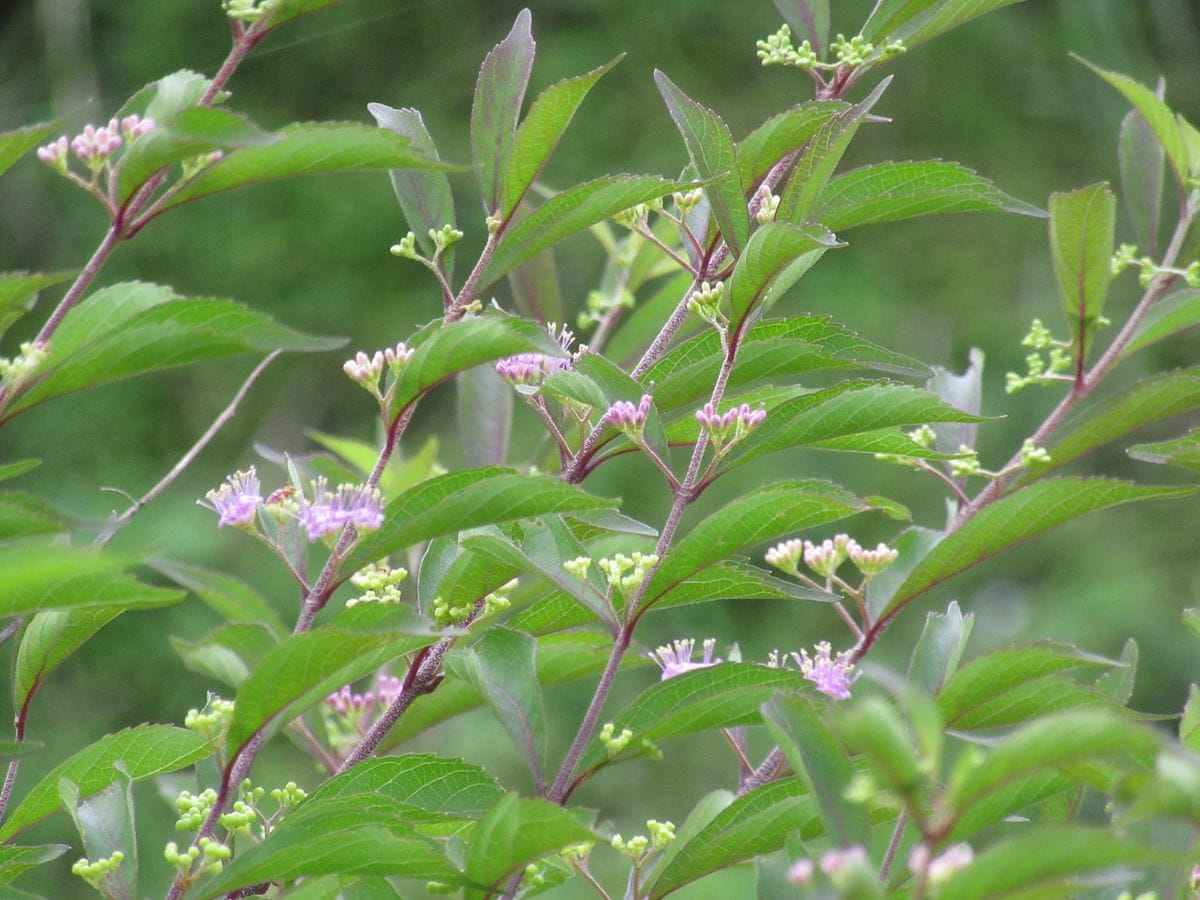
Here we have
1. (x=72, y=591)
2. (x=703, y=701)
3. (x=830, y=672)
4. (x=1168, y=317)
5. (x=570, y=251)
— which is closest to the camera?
(x=72, y=591)

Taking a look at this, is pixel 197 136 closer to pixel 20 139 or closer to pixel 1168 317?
pixel 20 139

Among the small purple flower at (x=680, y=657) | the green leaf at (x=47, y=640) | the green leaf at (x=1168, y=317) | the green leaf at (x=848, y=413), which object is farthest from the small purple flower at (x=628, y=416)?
the green leaf at (x=1168, y=317)

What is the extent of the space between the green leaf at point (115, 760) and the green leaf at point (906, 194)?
0.41m

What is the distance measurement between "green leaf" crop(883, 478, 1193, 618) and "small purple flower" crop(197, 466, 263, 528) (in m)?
0.35

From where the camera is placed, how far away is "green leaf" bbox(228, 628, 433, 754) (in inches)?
20.0

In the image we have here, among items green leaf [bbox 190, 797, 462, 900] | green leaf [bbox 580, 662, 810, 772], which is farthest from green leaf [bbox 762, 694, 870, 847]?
green leaf [bbox 190, 797, 462, 900]

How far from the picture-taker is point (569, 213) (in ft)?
2.13

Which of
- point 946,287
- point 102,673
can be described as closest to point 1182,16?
point 946,287

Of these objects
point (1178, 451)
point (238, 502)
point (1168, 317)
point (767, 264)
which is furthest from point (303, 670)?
point (1168, 317)

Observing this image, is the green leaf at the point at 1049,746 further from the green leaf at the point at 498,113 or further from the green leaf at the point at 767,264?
the green leaf at the point at 498,113

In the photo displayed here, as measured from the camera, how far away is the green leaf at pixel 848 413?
617 millimetres

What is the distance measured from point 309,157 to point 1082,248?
1.57ft

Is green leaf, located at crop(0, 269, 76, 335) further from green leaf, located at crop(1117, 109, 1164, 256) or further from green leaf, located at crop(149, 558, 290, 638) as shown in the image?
green leaf, located at crop(1117, 109, 1164, 256)

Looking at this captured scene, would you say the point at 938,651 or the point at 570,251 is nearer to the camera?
the point at 938,651
